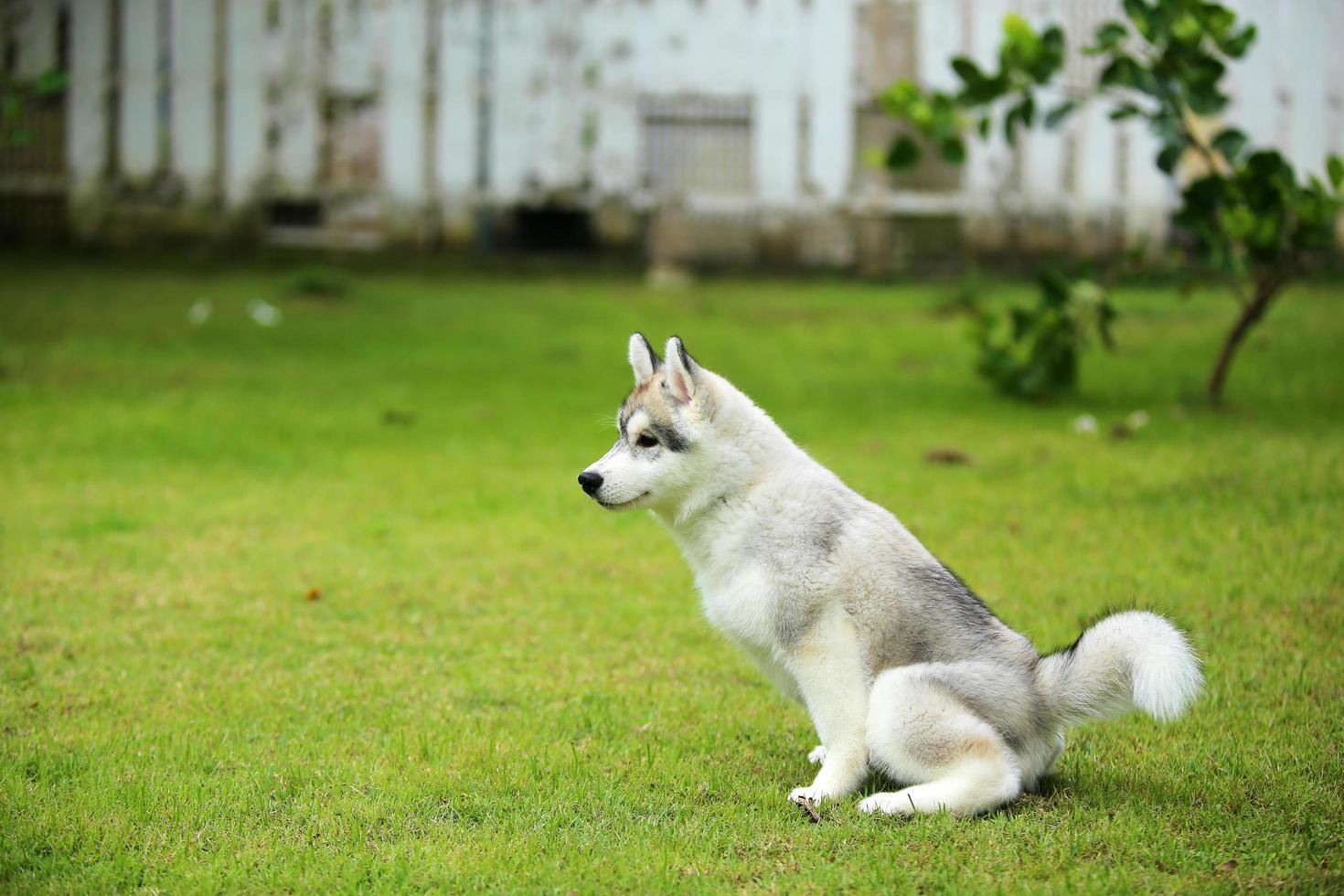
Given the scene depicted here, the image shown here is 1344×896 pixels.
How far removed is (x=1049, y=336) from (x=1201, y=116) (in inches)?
104

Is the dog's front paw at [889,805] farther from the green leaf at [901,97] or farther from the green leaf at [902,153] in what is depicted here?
the green leaf at [901,97]

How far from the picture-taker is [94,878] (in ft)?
14.2

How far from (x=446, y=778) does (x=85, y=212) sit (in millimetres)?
19668

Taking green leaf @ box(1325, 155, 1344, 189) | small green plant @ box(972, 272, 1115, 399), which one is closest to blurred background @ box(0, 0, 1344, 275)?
small green plant @ box(972, 272, 1115, 399)

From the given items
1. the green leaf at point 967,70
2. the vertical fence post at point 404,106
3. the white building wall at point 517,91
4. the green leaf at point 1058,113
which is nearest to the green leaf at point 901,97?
the green leaf at point 967,70

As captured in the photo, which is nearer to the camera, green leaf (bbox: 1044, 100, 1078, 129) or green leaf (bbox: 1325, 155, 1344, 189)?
green leaf (bbox: 1325, 155, 1344, 189)

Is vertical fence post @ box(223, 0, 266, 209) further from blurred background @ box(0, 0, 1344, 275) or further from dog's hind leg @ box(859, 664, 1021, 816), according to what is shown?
dog's hind leg @ box(859, 664, 1021, 816)

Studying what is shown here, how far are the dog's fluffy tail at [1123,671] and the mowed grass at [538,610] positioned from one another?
431 millimetres

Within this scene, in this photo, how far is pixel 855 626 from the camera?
497cm

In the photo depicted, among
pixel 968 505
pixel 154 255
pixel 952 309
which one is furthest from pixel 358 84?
pixel 968 505

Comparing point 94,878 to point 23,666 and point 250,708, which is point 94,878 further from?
point 23,666

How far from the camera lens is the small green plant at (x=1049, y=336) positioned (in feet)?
43.0

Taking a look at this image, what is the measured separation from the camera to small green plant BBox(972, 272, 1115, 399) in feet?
43.0

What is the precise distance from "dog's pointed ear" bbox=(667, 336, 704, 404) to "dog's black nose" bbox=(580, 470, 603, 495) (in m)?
0.45
